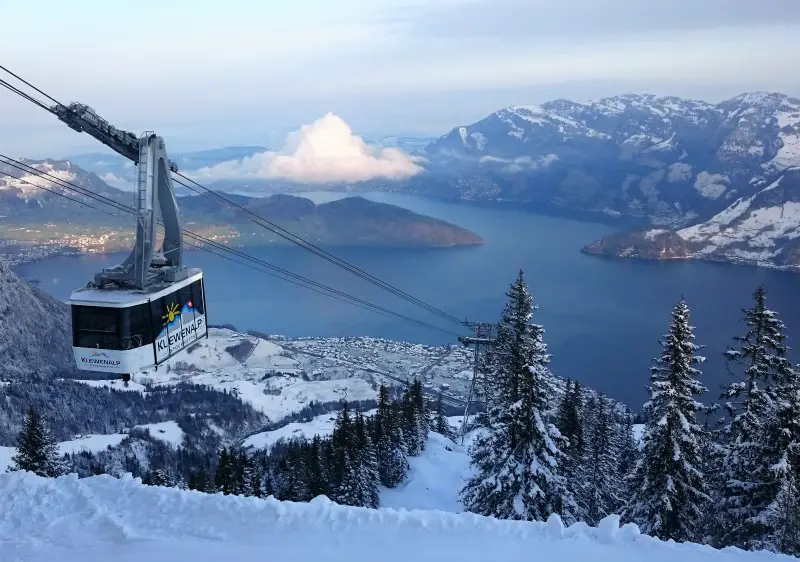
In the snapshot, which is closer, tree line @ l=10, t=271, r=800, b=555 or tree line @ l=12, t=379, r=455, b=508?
tree line @ l=10, t=271, r=800, b=555

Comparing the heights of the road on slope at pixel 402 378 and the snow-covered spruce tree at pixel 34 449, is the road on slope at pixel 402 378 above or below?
below

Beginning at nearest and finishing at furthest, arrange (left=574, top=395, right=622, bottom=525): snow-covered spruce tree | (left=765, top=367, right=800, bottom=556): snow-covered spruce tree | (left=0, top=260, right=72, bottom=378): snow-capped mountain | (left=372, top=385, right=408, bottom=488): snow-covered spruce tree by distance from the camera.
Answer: (left=765, top=367, right=800, bottom=556): snow-covered spruce tree < (left=574, top=395, right=622, bottom=525): snow-covered spruce tree < (left=372, top=385, right=408, bottom=488): snow-covered spruce tree < (left=0, top=260, right=72, bottom=378): snow-capped mountain

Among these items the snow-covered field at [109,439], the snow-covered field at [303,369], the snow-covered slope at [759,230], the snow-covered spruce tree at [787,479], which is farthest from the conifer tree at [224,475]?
the snow-covered slope at [759,230]

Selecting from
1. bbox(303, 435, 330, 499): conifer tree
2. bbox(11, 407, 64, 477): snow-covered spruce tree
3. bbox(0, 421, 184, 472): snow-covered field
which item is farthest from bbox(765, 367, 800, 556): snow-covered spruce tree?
bbox(0, 421, 184, 472): snow-covered field

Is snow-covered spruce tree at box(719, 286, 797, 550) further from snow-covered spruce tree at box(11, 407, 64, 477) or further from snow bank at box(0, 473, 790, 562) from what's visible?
snow-covered spruce tree at box(11, 407, 64, 477)

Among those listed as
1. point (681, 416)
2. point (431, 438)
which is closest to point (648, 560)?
point (681, 416)

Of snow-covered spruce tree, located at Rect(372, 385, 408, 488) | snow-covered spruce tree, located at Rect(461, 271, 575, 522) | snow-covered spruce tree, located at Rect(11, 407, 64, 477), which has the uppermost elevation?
snow-covered spruce tree, located at Rect(461, 271, 575, 522)

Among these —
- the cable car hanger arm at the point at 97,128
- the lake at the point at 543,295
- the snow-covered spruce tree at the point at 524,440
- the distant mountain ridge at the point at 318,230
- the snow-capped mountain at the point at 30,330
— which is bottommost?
the snow-capped mountain at the point at 30,330

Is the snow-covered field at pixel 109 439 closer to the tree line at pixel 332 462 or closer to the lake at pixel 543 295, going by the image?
the lake at pixel 543 295
